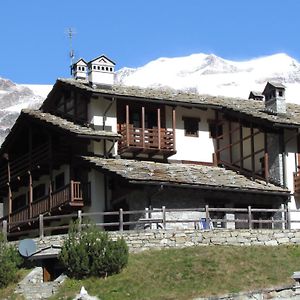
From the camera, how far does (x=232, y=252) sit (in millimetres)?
34875

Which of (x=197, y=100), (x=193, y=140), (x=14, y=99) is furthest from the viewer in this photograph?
(x=14, y=99)

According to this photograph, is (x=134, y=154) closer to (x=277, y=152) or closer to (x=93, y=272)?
(x=277, y=152)

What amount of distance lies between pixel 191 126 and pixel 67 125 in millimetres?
6736

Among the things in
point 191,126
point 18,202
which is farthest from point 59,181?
point 191,126

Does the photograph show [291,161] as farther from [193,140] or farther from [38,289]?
[38,289]

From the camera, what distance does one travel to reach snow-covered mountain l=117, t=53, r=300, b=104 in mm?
148750

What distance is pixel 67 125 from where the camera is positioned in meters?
43.6

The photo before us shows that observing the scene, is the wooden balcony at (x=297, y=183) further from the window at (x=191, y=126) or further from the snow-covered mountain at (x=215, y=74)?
the snow-covered mountain at (x=215, y=74)

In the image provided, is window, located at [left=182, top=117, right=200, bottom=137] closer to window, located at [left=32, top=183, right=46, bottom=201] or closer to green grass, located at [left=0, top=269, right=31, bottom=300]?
window, located at [left=32, top=183, right=46, bottom=201]

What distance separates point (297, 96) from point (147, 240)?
3825 inches

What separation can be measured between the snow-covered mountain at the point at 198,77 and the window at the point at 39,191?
8714cm

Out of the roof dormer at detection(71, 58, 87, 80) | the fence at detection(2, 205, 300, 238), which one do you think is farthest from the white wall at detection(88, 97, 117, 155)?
the roof dormer at detection(71, 58, 87, 80)

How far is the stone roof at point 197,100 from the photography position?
144 ft

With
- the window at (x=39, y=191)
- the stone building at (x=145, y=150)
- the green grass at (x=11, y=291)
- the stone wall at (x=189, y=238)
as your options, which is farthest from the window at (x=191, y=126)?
the green grass at (x=11, y=291)
